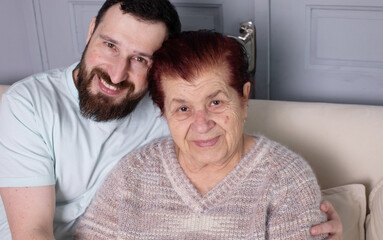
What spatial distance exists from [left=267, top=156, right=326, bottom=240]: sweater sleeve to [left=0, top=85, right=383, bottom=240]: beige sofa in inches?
11.0

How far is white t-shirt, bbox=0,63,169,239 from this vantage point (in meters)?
1.66

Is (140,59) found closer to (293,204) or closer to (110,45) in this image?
(110,45)

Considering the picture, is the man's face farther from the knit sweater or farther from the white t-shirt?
the knit sweater

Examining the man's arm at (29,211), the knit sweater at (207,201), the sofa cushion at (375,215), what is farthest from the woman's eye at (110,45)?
the sofa cushion at (375,215)

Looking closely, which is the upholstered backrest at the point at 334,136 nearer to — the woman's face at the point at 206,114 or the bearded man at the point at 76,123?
the woman's face at the point at 206,114

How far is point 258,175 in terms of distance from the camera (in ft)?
5.29

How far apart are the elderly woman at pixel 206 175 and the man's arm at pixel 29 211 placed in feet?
0.46

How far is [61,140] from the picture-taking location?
1723mm

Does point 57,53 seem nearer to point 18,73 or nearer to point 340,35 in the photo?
point 18,73

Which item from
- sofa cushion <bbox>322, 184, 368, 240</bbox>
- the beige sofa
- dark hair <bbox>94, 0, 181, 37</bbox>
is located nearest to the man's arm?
dark hair <bbox>94, 0, 181, 37</bbox>

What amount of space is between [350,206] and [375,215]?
9cm

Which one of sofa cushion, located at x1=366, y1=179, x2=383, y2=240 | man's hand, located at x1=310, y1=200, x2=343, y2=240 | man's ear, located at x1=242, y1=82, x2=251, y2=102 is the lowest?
sofa cushion, located at x1=366, y1=179, x2=383, y2=240

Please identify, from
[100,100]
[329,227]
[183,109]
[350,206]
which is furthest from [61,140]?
[350,206]

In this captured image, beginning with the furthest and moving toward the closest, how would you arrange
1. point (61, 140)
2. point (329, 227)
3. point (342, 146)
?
point (342, 146)
point (61, 140)
point (329, 227)
